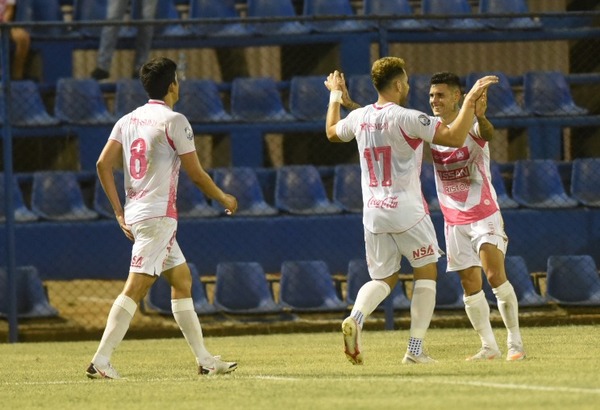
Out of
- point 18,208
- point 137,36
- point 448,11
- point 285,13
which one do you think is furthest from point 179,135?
point 448,11

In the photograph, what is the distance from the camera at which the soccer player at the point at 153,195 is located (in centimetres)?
859

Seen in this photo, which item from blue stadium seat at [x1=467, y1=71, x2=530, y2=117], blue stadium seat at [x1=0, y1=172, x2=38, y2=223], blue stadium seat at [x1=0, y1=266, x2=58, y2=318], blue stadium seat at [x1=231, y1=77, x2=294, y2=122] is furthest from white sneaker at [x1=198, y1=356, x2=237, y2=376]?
blue stadium seat at [x1=467, y1=71, x2=530, y2=117]

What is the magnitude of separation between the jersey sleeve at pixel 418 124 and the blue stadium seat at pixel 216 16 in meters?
8.07

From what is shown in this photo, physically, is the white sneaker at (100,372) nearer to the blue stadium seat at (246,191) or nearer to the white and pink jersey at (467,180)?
the white and pink jersey at (467,180)

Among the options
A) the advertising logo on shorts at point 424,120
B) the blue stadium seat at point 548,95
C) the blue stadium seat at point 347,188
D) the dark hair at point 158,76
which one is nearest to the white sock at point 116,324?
the dark hair at point 158,76

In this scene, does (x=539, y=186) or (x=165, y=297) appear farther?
(x=539, y=186)

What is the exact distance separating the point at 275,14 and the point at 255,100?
1.85 meters

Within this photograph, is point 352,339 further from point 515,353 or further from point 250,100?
point 250,100

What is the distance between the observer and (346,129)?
30.3 feet

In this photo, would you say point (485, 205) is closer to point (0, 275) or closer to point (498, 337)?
point (498, 337)

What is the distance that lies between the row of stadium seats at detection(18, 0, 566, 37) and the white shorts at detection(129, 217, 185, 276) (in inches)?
328

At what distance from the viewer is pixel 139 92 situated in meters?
15.5

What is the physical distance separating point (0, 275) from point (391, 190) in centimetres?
611

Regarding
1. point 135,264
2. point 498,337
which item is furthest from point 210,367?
point 498,337
